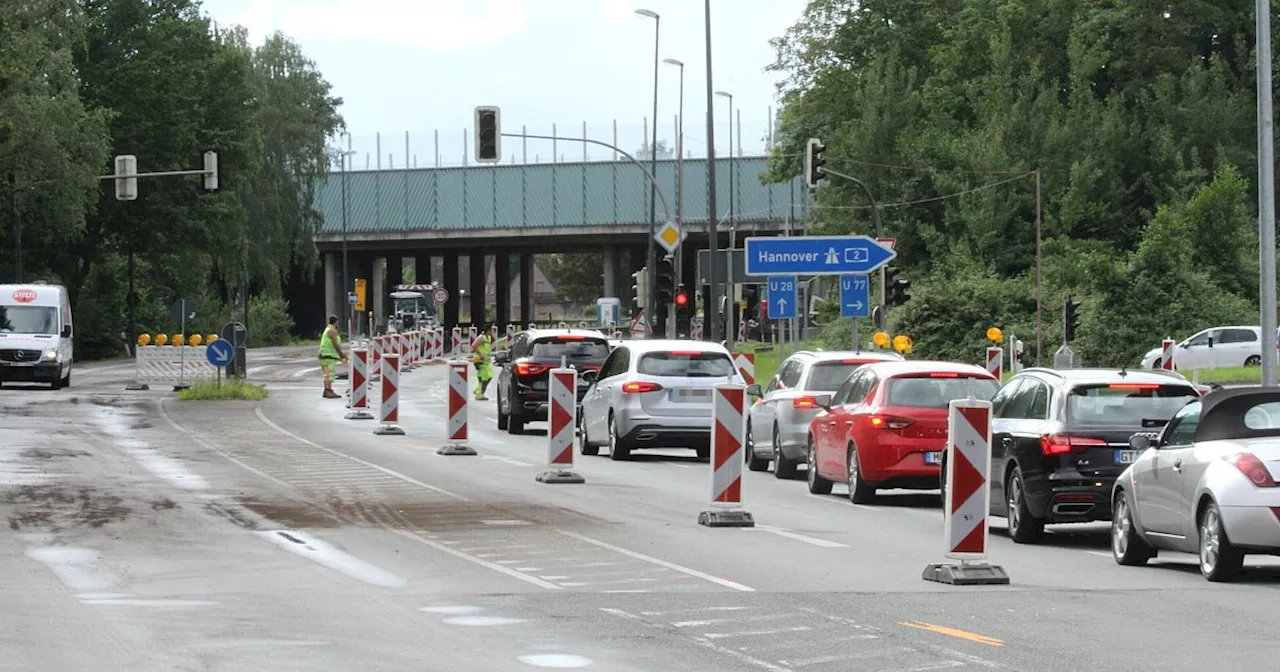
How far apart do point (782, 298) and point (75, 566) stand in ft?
97.6

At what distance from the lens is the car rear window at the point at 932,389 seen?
20.5 meters

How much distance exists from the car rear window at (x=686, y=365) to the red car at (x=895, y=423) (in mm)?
5176

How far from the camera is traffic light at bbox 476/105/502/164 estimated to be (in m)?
44.1

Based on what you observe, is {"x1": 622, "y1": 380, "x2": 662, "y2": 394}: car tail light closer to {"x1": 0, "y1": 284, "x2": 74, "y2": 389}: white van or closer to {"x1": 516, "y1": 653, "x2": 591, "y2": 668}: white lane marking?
{"x1": 516, "y1": 653, "x2": 591, "y2": 668}: white lane marking

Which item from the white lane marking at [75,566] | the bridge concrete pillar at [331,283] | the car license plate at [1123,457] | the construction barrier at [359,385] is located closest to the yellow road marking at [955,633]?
the white lane marking at [75,566]

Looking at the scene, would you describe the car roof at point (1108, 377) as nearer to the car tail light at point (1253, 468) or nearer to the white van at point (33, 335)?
the car tail light at point (1253, 468)

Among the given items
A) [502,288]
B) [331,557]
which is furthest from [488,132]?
[502,288]

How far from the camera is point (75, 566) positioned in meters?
13.7

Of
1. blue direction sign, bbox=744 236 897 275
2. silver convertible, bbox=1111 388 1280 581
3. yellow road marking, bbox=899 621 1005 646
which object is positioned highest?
blue direction sign, bbox=744 236 897 275

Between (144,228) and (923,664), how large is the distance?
240 ft

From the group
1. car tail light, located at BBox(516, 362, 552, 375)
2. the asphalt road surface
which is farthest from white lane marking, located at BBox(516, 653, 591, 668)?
car tail light, located at BBox(516, 362, 552, 375)

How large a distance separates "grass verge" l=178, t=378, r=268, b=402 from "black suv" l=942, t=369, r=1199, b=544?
3094cm

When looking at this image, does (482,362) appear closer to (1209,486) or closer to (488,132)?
(488,132)

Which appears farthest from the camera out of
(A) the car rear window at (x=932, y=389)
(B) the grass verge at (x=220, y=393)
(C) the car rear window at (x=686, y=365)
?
(B) the grass verge at (x=220, y=393)
